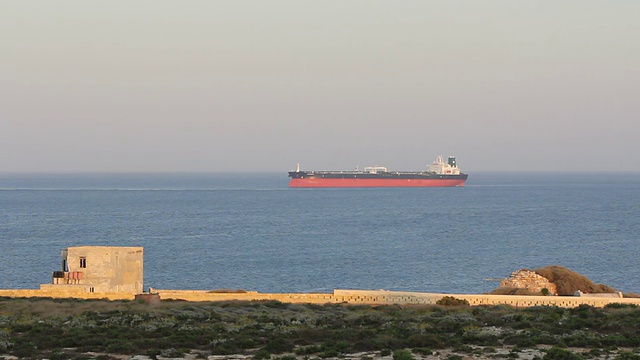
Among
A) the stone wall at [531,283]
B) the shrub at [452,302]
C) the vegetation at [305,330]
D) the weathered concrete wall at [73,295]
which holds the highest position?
the vegetation at [305,330]

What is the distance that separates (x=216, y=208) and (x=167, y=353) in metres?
143

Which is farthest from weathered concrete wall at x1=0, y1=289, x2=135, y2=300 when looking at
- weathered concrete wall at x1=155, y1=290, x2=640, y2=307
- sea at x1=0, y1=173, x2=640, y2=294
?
sea at x1=0, y1=173, x2=640, y2=294

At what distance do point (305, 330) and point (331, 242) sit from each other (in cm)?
7412

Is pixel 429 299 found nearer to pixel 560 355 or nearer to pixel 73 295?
pixel 73 295

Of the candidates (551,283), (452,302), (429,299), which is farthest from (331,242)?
(452,302)

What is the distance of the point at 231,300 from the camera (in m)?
38.6

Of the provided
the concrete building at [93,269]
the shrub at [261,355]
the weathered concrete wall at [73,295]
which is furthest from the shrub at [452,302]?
the shrub at [261,355]

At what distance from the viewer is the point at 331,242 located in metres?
102

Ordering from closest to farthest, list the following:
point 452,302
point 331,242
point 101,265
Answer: point 452,302 < point 101,265 < point 331,242

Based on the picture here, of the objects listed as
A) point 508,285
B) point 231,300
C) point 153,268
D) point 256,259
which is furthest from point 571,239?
point 231,300

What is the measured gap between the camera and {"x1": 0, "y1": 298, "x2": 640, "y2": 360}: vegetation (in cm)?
2477

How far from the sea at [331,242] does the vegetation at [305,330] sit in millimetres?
30554

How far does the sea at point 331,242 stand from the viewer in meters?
71.2

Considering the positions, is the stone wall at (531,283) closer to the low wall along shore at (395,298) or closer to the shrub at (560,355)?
the low wall along shore at (395,298)
